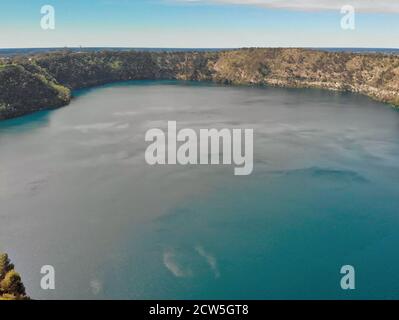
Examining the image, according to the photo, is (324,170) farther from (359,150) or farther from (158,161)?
(158,161)

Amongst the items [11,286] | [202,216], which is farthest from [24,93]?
[11,286]

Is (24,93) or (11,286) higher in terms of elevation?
(24,93)

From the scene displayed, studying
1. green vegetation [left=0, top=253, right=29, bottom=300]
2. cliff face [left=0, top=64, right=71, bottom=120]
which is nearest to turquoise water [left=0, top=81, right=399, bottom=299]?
green vegetation [left=0, top=253, right=29, bottom=300]

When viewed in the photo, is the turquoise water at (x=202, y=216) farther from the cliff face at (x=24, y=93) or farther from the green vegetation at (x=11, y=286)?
the cliff face at (x=24, y=93)

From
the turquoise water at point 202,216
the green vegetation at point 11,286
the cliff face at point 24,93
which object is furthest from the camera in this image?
the cliff face at point 24,93

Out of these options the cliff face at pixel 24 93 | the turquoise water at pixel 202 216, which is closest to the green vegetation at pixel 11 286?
the turquoise water at pixel 202 216

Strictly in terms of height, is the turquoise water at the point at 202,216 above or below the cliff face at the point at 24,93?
below

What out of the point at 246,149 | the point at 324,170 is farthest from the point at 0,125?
the point at 324,170

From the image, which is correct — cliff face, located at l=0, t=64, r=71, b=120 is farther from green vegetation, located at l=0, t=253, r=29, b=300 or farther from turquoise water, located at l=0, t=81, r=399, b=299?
green vegetation, located at l=0, t=253, r=29, b=300

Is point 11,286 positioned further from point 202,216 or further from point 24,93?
point 24,93
